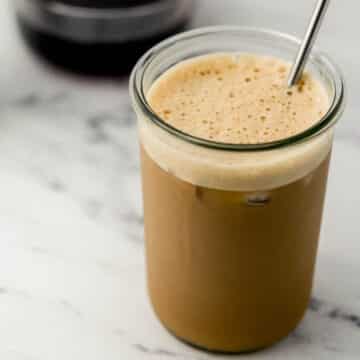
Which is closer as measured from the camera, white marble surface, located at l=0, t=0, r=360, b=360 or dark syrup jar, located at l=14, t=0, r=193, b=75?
white marble surface, located at l=0, t=0, r=360, b=360

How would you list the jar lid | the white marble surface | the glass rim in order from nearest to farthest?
the glass rim → the white marble surface → the jar lid

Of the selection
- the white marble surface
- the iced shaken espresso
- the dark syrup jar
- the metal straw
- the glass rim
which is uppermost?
the metal straw

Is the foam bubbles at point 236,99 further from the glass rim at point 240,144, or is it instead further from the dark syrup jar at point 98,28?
the dark syrup jar at point 98,28

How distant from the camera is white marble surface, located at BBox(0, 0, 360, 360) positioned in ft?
2.59

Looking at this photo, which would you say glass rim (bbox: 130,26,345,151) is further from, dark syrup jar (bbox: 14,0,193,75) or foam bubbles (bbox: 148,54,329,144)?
dark syrup jar (bbox: 14,0,193,75)

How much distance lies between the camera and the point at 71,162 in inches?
39.0

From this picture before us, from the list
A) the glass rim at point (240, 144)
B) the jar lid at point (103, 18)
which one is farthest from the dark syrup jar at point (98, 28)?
the glass rim at point (240, 144)

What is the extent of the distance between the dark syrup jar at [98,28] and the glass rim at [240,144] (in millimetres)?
335

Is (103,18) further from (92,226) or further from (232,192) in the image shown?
(232,192)

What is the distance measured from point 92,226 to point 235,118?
29 centimetres

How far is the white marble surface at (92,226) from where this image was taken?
790mm

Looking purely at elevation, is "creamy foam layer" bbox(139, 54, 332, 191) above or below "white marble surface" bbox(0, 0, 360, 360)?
above

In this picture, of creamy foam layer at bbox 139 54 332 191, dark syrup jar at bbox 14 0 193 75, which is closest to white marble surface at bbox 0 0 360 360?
dark syrup jar at bbox 14 0 193 75

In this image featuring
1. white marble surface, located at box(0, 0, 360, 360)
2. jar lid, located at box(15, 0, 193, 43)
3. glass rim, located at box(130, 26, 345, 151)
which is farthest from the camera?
jar lid, located at box(15, 0, 193, 43)
